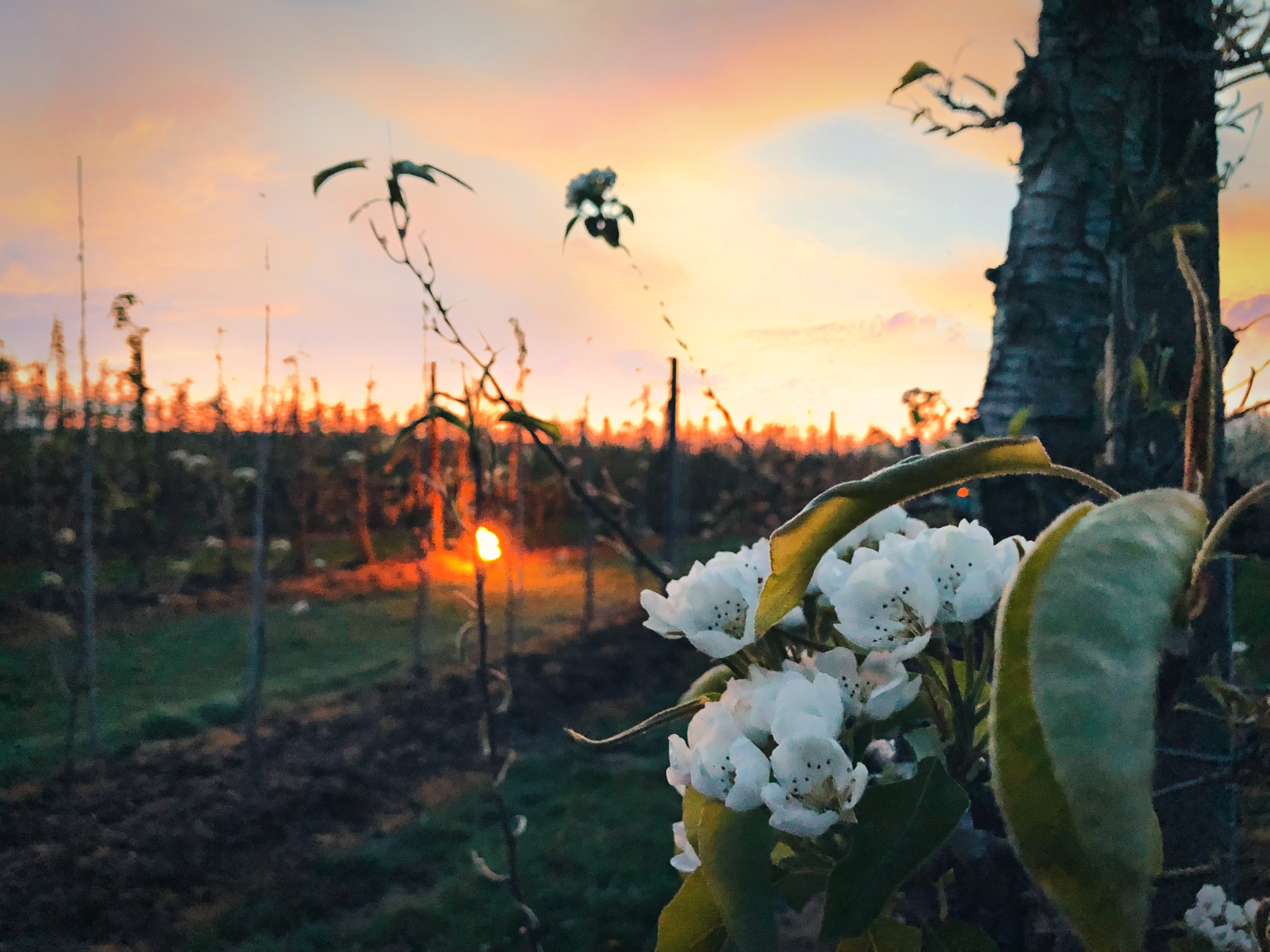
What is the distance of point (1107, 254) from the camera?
1240mm

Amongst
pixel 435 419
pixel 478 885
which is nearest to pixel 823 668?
pixel 435 419

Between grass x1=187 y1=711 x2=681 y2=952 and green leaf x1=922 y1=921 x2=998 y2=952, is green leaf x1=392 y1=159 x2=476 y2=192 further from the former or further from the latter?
grass x1=187 y1=711 x2=681 y2=952

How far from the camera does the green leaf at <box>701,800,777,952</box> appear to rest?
0.46 m

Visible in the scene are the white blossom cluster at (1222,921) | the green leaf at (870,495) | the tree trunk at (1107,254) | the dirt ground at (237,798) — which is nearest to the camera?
the green leaf at (870,495)

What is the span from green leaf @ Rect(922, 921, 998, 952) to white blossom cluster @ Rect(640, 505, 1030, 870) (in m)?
0.12

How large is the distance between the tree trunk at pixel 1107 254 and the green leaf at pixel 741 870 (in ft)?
2.98

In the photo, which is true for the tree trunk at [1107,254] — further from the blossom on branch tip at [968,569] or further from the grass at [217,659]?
the grass at [217,659]

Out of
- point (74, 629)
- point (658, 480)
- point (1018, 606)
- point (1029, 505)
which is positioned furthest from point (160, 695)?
point (658, 480)

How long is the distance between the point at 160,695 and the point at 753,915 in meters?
5.87

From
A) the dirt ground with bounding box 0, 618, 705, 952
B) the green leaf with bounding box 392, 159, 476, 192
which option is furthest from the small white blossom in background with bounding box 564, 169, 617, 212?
the dirt ground with bounding box 0, 618, 705, 952

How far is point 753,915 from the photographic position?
0.46 meters

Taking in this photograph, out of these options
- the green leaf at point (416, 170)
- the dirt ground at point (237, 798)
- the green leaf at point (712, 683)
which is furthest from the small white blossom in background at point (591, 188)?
the dirt ground at point (237, 798)

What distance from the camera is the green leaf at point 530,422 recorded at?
1.02 m

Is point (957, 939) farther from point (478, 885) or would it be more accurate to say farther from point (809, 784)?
point (478, 885)
